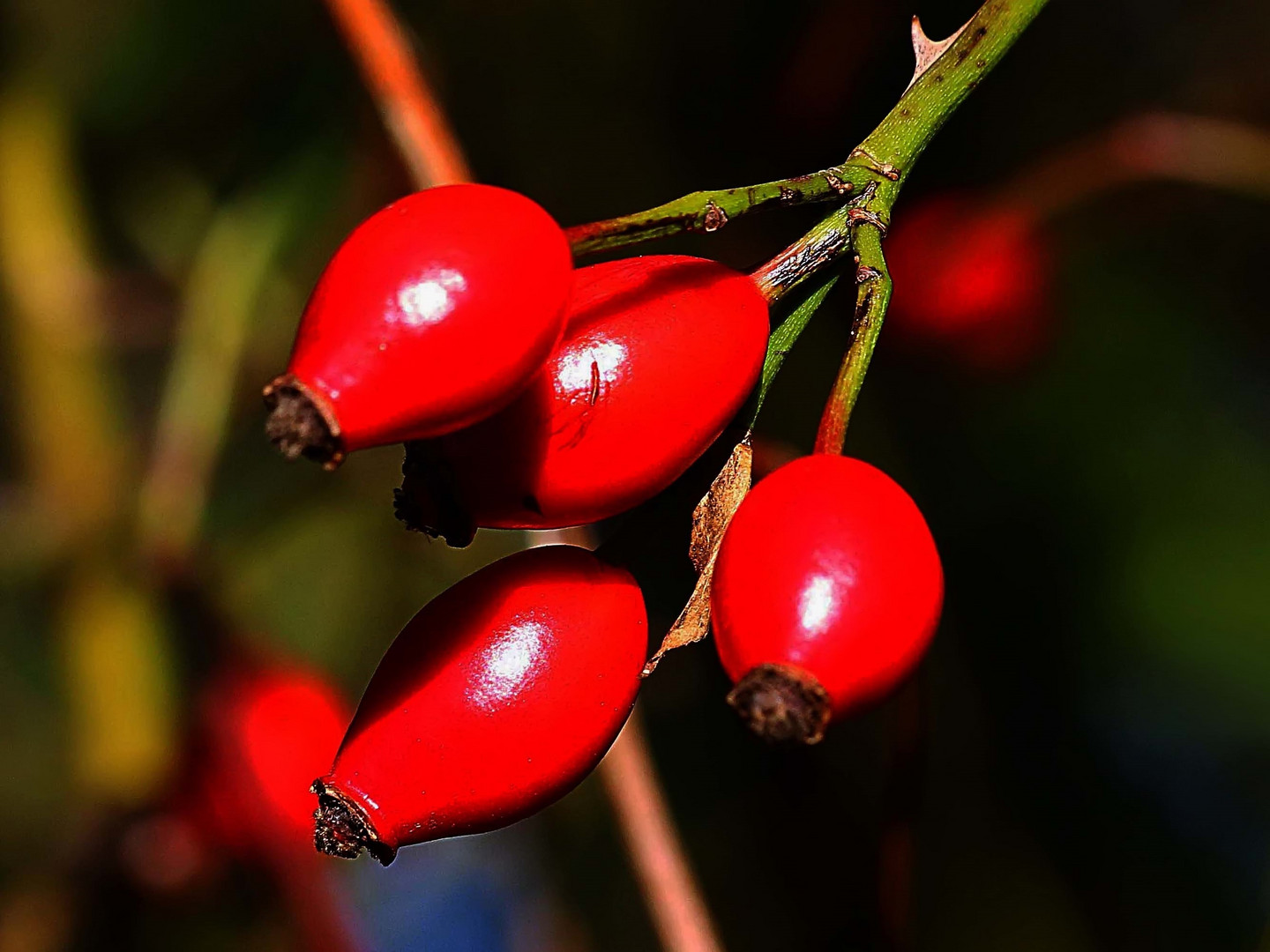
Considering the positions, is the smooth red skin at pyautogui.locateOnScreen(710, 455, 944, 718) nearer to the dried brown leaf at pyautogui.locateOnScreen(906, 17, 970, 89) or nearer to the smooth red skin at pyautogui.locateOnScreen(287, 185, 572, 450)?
the smooth red skin at pyautogui.locateOnScreen(287, 185, 572, 450)

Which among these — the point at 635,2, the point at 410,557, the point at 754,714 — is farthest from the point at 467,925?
the point at 754,714

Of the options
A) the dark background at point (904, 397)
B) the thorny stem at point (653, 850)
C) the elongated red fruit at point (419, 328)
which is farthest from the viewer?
the dark background at point (904, 397)

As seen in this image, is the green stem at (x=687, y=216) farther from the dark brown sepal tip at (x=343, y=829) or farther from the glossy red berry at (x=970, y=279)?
the glossy red berry at (x=970, y=279)

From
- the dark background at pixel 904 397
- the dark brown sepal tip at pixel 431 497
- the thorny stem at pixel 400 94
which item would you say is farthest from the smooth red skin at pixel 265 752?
the dark brown sepal tip at pixel 431 497

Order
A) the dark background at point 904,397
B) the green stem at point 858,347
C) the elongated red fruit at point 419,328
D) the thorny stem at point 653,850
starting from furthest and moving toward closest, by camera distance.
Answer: the dark background at point 904,397 < the thorny stem at point 653,850 < the green stem at point 858,347 < the elongated red fruit at point 419,328

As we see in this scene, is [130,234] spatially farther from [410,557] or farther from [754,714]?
[754,714]

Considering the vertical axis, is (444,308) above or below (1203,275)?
above
